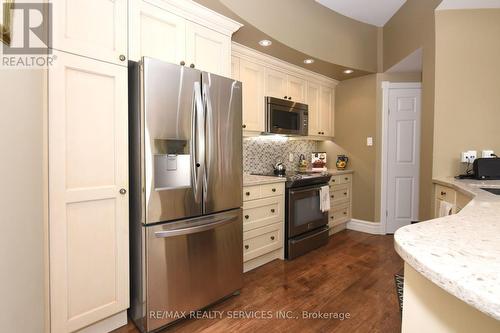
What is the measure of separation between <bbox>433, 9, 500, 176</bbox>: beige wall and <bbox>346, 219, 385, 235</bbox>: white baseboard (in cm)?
155

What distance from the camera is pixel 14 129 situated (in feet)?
3.45

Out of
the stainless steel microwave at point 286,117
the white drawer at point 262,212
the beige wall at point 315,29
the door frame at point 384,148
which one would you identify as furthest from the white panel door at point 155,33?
the door frame at point 384,148

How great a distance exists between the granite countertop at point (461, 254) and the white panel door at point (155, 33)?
6.27ft

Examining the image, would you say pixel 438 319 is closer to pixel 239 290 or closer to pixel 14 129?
pixel 14 129

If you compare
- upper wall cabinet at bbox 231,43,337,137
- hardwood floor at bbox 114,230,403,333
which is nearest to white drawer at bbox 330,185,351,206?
Answer: hardwood floor at bbox 114,230,403,333

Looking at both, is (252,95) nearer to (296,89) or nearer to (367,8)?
(296,89)

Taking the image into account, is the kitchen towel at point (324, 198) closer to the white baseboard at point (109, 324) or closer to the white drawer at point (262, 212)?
the white drawer at point (262, 212)

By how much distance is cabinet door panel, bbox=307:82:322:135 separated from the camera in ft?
12.7

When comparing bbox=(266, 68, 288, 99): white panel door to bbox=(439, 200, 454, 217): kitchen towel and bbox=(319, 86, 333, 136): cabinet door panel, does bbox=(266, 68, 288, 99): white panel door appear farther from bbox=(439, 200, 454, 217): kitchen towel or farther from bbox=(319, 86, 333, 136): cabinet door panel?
bbox=(439, 200, 454, 217): kitchen towel

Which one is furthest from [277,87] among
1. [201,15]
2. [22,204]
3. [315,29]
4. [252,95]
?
[22,204]

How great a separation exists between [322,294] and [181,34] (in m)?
2.42

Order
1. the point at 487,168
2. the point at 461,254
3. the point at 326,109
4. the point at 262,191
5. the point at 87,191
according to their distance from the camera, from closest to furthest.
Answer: the point at 461,254, the point at 87,191, the point at 487,168, the point at 262,191, the point at 326,109

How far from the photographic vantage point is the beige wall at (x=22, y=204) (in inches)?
38.0

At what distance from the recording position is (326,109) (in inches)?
164
